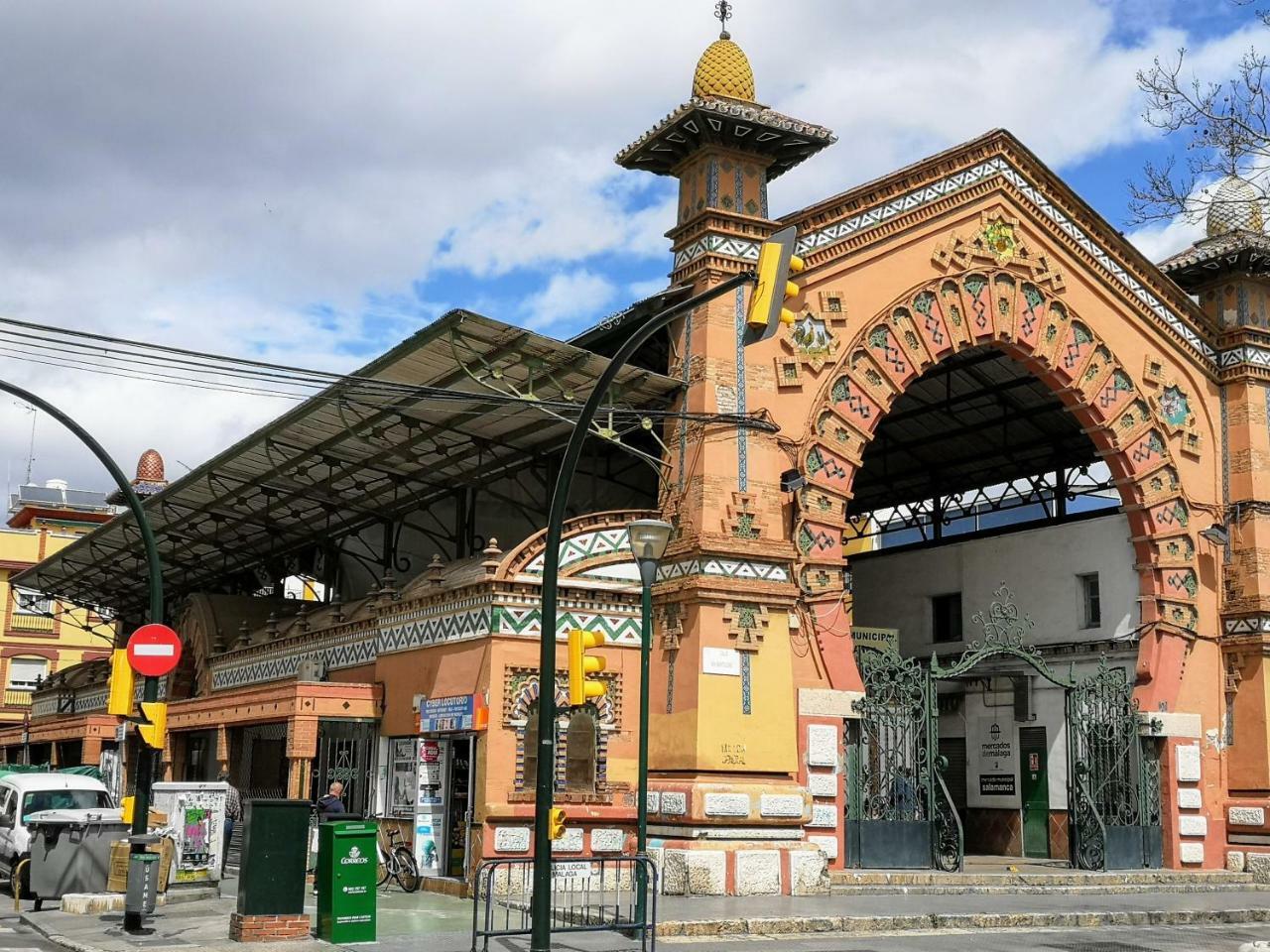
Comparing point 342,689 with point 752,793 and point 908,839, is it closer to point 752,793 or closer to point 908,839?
point 752,793

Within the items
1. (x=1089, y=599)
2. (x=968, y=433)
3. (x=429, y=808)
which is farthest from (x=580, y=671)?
(x=968, y=433)

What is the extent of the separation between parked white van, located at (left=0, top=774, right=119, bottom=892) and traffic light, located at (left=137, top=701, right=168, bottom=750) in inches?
291

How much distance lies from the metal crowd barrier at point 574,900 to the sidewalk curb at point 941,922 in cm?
90

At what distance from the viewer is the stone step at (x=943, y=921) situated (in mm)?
18844

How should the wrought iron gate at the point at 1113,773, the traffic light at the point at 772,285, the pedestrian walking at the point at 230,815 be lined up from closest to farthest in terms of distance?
the traffic light at the point at 772,285 < the pedestrian walking at the point at 230,815 < the wrought iron gate at the point at 1113,773

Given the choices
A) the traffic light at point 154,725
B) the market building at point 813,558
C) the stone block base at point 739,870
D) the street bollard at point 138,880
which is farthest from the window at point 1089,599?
the street bollard at point 138,880

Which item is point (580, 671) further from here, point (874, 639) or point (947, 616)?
point (947, 616)

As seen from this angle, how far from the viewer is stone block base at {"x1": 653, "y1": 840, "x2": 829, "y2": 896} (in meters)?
22.9

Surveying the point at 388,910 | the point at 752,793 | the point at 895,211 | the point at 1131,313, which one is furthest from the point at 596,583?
the point at 1131,313

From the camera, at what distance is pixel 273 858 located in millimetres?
17344

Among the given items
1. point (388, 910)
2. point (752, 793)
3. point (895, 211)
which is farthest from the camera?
point (895, 211)

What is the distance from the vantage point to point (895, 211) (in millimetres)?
27594

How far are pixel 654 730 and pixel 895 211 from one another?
35.2ft

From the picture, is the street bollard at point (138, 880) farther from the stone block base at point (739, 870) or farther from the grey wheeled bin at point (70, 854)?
the stone block base at point (739, 870)
